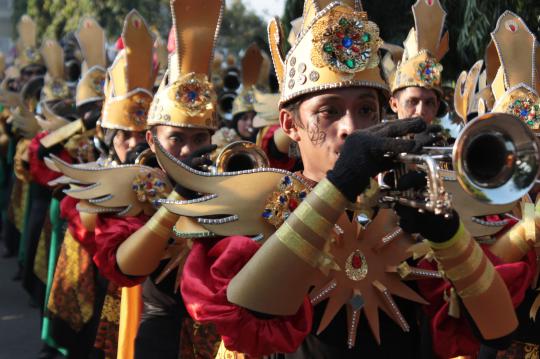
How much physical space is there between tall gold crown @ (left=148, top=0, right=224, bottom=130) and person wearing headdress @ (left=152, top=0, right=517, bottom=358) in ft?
4.71

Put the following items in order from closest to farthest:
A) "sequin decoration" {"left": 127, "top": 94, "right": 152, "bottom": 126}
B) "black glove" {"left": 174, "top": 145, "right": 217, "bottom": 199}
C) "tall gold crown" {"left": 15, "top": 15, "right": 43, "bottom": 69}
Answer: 1. "black glove" {"left": 174, "top": 145, "right": 217, "bottom": 199}
2. "sequin decoration" {"left": 127, "top": 94, "right": 152, "bottom": 126}
3. "tall gold crown" {"left": 15, "top": 15, "right": 43, "bottom": 69}

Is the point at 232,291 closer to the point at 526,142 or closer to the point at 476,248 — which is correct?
the point at 476,248

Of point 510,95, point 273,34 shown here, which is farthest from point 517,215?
point 273,34

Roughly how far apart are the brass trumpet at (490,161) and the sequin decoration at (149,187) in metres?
2.37

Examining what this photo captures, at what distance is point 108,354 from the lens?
15.9 feet

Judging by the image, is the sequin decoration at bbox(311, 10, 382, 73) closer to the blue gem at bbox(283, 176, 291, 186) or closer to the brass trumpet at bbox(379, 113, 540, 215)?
the blue gem at bbox(283, 176, 291, 186)

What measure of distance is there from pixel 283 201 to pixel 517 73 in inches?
80.4

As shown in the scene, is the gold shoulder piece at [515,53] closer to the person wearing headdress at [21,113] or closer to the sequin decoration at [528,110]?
the sequin decoration at [528,110]

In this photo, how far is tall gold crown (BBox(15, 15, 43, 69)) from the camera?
1170cm

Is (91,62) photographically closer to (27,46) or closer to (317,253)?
(317,253)

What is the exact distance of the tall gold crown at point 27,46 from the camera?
11703 millimetres

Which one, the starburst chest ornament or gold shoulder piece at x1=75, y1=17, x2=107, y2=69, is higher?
gold shoulder piece at x1=75, y1=17, x2=107, y2=69

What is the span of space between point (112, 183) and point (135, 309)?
655 millimetres

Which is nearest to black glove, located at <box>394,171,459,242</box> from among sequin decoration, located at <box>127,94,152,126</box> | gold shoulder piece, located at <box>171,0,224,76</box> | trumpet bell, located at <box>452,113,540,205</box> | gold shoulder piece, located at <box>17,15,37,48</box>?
trumpet bell, located at <box>452,113,540,205</box>
